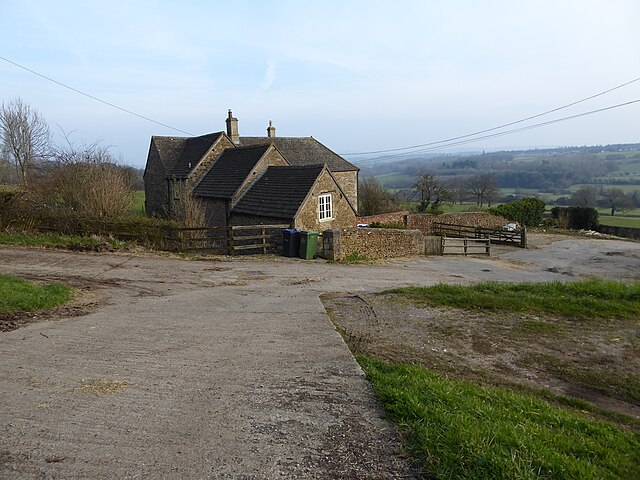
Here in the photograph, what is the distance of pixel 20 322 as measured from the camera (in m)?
8.91

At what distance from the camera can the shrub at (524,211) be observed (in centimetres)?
4550

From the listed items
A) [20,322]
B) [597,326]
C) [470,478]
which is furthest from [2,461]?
[597,326]

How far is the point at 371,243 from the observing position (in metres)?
22.7

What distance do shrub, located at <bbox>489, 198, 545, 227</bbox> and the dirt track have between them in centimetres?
3721

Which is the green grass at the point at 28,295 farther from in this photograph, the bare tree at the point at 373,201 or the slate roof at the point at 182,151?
the bare tree at the point at 373,201

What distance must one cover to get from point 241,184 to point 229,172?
117 inches

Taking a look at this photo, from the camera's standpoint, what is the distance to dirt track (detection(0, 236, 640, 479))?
422cm

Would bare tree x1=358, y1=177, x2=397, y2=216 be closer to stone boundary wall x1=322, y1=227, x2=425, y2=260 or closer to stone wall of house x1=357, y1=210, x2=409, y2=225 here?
stone wall of house x1=357, y1=210, x2=409, y2=225

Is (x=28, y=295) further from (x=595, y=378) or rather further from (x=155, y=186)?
(x=155, y=186)

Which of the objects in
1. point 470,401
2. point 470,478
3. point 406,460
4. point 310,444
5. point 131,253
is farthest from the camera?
point 131,253

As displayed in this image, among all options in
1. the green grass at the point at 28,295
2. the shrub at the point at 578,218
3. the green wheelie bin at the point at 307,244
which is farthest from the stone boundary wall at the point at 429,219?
the green grass at the point at 28,295

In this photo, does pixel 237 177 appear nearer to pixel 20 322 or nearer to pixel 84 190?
pixel 84 190

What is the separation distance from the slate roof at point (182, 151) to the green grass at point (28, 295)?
20.3m

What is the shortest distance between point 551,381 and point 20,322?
28.5ft
